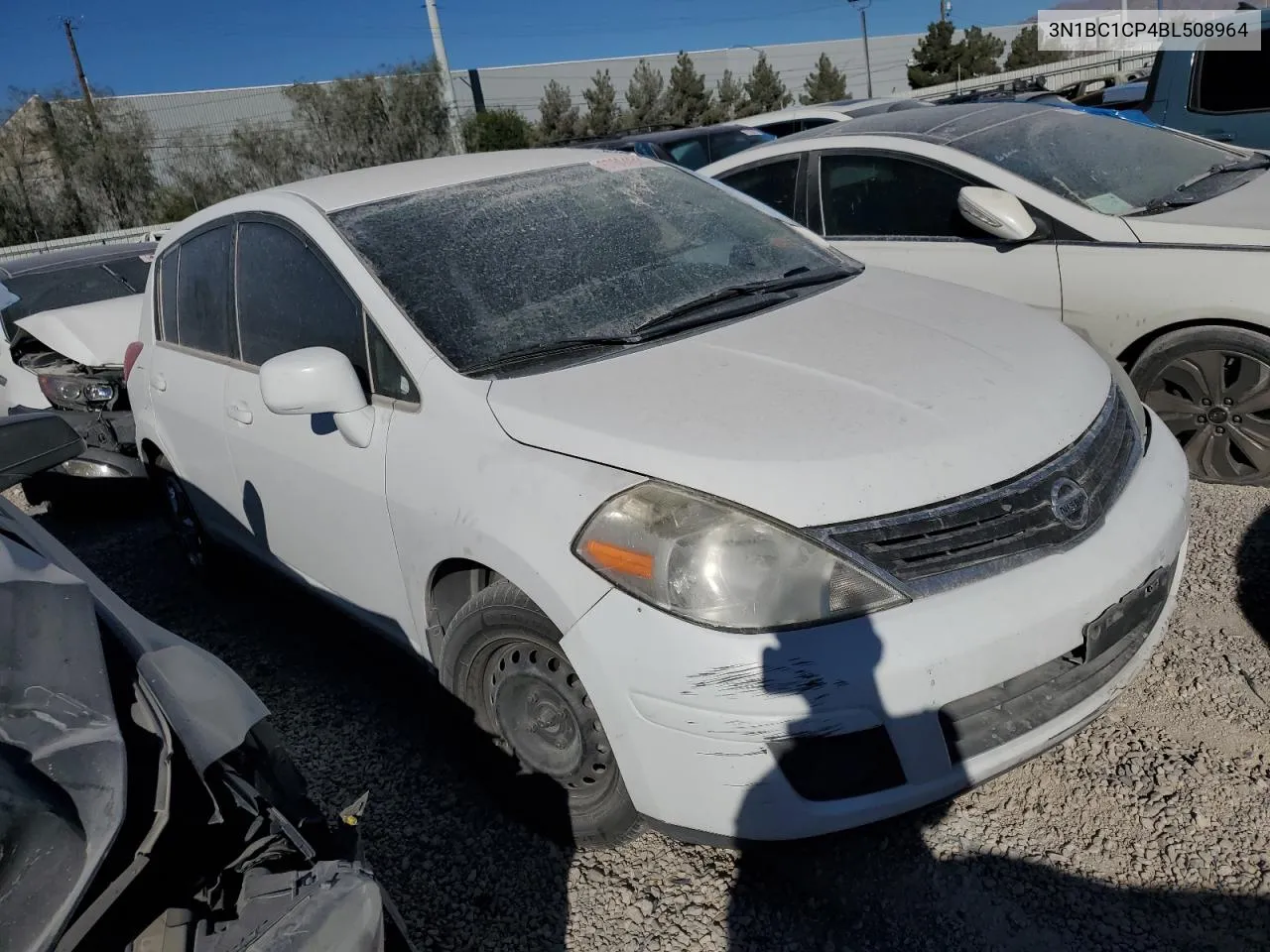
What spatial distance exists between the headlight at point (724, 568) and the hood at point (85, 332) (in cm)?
480

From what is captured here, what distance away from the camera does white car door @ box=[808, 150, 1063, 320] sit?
4.25m

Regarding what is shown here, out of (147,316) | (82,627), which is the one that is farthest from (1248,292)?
(147,316)

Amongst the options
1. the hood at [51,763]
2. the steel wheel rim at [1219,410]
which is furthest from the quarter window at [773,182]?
the hood at [51,763]

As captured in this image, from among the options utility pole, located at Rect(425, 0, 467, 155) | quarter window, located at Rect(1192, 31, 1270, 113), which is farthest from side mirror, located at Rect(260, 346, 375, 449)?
utility pole, located at Rect(425, 0, 467, 155)

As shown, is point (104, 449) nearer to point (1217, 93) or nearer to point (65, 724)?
point (65, 724)

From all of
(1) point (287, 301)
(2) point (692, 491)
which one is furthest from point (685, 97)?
(2) point (692, 491)

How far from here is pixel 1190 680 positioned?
2.88 m

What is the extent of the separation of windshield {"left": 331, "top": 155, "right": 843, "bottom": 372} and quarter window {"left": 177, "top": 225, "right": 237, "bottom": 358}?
0.78m

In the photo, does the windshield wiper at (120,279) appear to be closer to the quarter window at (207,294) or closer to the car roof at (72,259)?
the car roof at (72,259)

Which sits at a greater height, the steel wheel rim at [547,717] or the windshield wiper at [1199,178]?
the windshield wiper at [1199,178]

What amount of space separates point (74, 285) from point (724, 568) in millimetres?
6517

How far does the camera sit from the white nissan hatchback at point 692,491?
6.51ft

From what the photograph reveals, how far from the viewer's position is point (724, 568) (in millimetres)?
1999

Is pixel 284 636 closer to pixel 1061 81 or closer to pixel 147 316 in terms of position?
pixel 147 316
